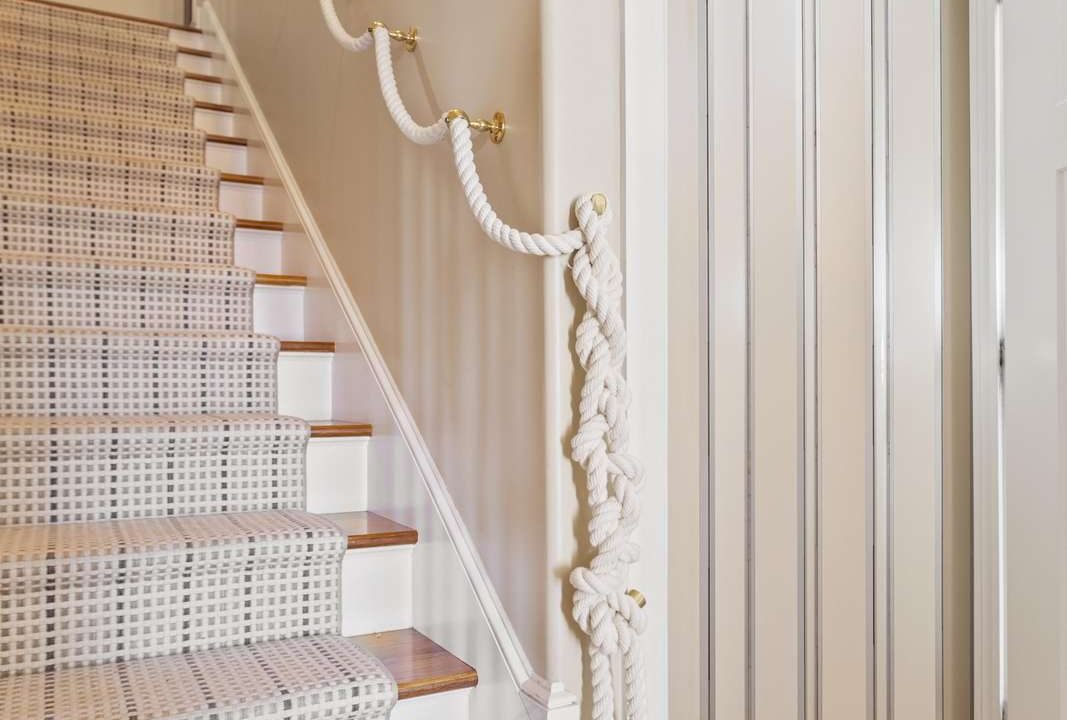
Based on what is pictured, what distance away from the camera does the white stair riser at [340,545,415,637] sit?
1522 mm

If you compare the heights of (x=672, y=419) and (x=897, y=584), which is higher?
(x=672, y=419)

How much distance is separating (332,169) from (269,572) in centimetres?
104

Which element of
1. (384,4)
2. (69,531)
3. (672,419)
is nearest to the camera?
(672,419)

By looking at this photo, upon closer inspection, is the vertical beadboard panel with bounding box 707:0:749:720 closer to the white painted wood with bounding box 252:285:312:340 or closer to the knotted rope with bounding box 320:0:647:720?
the knotted rope with bounding box 320:0:647:720

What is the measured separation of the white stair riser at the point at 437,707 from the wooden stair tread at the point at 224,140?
2126 mm

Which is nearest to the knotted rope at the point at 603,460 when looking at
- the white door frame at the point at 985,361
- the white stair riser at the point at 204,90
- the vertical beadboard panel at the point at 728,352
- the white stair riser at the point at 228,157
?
the vertical beadboard panel at the point at 728,352

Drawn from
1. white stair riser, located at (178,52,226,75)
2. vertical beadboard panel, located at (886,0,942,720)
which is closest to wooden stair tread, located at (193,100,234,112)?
white stair riser, located at (178,52,226,75)

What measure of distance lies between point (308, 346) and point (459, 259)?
74 cm

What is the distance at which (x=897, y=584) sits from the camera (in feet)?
4.87

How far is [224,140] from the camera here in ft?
9.24

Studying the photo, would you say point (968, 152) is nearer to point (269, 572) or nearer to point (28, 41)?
point (269, 572)

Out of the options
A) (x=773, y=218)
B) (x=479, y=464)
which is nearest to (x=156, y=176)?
(x=479, y=464)

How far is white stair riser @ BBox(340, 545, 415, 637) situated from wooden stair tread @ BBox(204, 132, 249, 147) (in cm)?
181

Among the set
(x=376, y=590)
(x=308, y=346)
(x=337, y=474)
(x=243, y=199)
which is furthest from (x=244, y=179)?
(x=376, y=590)
